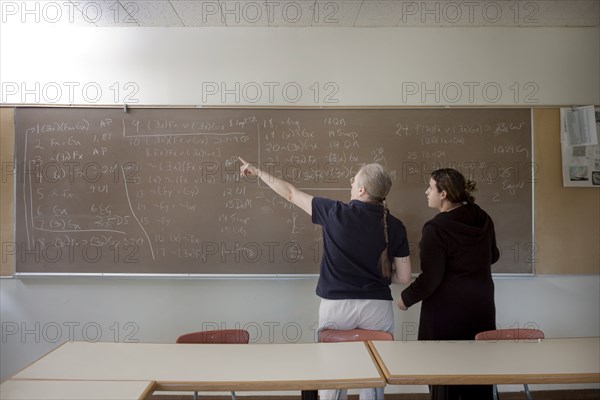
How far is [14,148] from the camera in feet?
10.4

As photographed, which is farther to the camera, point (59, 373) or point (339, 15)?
point (339, 15)

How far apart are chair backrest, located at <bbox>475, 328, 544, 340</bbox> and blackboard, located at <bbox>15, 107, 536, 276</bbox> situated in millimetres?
1110

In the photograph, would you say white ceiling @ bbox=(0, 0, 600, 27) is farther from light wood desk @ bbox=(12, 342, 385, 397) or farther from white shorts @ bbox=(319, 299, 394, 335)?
light wood desk @ bbox=(12, 342, 385, 397)

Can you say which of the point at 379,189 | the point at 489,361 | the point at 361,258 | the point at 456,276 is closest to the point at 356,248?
the point at 361,258

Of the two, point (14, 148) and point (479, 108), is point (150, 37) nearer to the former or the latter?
point (14, 148)

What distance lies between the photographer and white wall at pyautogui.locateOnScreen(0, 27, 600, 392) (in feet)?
10.5

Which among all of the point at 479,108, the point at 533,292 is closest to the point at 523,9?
the point at 479,108

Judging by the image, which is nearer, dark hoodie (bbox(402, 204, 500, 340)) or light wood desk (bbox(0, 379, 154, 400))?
light wood desk (bbox(0, 379, 154, 400))

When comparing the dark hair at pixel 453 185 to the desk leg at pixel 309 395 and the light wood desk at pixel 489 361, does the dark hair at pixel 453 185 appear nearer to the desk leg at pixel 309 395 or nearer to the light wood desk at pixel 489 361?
the light wood desk at pixel 489 361

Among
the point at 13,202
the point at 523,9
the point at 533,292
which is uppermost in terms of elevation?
the point at 523,9

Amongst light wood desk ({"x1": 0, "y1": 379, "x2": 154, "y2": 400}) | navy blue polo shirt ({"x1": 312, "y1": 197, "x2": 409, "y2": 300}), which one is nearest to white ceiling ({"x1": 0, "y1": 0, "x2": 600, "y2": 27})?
navy blue polo shirt ({"x1": 312, "y1": 197, "x2": 409, "y2": 300})

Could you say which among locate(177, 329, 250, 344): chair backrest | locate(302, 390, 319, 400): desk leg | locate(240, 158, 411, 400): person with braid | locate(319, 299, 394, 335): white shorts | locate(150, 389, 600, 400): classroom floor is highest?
locate(240, 158, 411, 400): person with braid

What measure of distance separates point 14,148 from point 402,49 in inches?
114

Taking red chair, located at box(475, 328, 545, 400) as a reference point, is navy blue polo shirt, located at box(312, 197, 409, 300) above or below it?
above
